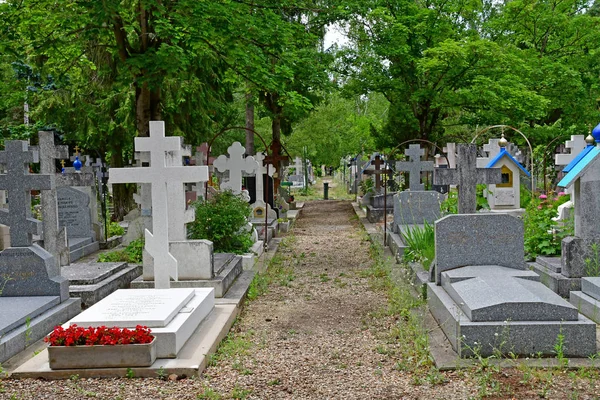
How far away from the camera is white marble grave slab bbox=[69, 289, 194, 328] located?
5762 mm

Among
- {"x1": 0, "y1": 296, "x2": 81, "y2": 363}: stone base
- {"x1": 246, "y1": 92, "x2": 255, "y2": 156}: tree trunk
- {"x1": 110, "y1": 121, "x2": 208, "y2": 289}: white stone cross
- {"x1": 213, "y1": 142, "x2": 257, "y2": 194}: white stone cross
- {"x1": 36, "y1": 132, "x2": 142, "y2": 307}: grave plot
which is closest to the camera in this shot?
{"x1": 0, "y1": 296, "x2": 81, "y2": 363}: stone base

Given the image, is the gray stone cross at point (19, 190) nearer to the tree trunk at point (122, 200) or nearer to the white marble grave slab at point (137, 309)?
the white marble grave slab at point (137, 309)

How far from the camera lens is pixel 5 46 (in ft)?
40.6

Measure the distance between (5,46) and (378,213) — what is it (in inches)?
444

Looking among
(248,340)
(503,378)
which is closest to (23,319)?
(248,340)

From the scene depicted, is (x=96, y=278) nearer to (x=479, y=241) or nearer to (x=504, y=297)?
(x=479, y=241)

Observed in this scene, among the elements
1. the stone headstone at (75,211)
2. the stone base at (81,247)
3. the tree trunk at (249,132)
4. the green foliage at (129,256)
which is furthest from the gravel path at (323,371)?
the tree trunk at (249,132)

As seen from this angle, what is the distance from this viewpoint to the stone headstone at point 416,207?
42.7ft

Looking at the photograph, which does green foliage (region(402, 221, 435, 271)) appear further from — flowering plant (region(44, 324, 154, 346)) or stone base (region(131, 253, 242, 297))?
flowering plant (region(44, 324, 154, 346))

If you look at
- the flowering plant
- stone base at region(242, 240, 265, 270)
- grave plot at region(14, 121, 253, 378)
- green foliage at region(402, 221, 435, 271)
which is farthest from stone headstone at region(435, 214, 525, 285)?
stone base at region(242, 240, 265, 270)

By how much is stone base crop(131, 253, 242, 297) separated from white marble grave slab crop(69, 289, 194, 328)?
136cm

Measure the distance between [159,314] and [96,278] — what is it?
274 cm

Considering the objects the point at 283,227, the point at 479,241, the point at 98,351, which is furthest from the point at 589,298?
the point at 283,227

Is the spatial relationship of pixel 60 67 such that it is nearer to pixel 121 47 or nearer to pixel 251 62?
pixel 121 47
